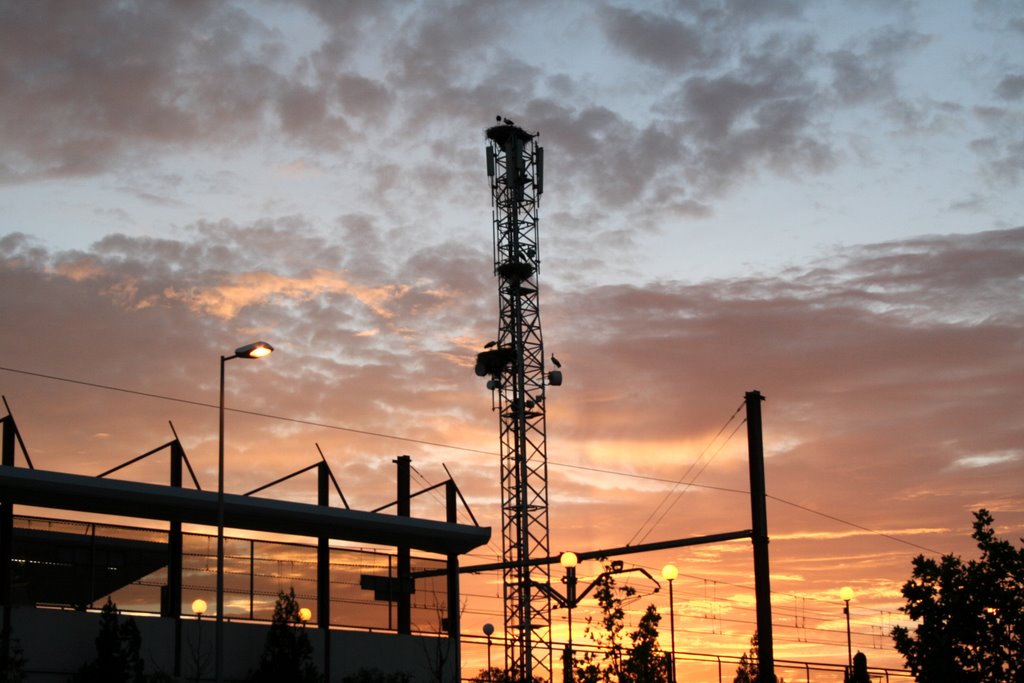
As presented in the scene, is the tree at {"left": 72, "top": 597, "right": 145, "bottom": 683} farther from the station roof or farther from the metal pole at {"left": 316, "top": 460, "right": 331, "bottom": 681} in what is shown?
the metal pole at {"left": 316, "top": 460, "right": 331, "bottom": 681}

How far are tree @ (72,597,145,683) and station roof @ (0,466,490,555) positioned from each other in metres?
3.12

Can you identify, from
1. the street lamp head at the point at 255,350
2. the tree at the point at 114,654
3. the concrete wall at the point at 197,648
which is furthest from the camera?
the concrete wall at the point at 197,648

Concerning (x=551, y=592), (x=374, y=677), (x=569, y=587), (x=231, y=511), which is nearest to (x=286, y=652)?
(x=374, y=677)

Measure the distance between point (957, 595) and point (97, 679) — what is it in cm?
2921

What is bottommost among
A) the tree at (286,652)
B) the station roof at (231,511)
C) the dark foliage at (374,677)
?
the dark foliage at (374,677)

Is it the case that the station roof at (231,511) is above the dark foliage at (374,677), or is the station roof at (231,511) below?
above

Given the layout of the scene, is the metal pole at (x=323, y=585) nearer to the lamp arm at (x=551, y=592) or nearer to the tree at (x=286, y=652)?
the tree at (x=286, y=652)

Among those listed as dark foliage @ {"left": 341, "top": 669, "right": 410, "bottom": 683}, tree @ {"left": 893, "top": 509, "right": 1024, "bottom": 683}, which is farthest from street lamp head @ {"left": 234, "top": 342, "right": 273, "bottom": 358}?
tree @ {"left": 893, "top": 509, "right": 1024, "bottom": 683}

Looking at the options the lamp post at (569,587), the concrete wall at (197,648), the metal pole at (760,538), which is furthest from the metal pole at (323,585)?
the metal pole at (760,538)

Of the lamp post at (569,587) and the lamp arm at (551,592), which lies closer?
the lamp post at (569,587)

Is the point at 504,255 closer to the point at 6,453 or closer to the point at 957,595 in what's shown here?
the point at 957,595

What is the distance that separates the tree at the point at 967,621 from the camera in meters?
48.6

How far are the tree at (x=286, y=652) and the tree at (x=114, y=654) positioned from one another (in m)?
4.61

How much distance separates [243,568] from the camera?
147 ft
